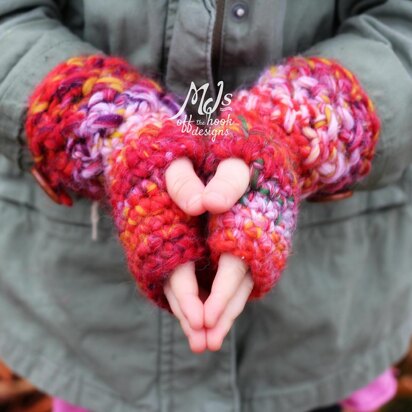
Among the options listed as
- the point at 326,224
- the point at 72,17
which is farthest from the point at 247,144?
the point at 72,17

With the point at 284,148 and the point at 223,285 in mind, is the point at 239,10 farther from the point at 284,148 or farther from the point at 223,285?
the point at 223,285

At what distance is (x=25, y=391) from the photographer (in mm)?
1348

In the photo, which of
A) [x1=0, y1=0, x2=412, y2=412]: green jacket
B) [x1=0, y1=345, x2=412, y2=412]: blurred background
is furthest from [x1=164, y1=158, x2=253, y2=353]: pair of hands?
[x1=0, y1=345, x2=412, y2=412]: blurred background

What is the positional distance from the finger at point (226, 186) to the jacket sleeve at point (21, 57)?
28cm

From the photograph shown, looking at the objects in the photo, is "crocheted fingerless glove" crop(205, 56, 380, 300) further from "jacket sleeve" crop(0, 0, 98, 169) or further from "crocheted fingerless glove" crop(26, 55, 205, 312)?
"jacket sleeve" crop(0, 0, 98, 169)

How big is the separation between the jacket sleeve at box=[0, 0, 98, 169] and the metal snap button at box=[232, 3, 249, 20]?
0.18 m

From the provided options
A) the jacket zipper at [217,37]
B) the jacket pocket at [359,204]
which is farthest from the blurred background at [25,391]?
the jacket zipper at [217,37]

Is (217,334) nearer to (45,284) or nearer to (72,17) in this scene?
(45,284)

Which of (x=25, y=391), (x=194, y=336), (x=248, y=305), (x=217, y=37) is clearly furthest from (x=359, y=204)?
(x=25, y=391)

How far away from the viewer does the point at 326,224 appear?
2.79 feet

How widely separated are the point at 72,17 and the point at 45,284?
1.26ft

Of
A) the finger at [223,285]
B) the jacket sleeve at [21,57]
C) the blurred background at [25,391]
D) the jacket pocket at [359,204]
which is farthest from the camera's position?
the blurred background at [25,391]

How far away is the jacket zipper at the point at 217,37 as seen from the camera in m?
0.72

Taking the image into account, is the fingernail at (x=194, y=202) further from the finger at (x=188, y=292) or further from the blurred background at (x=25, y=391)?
the blurred background at (x=25, y=391)
